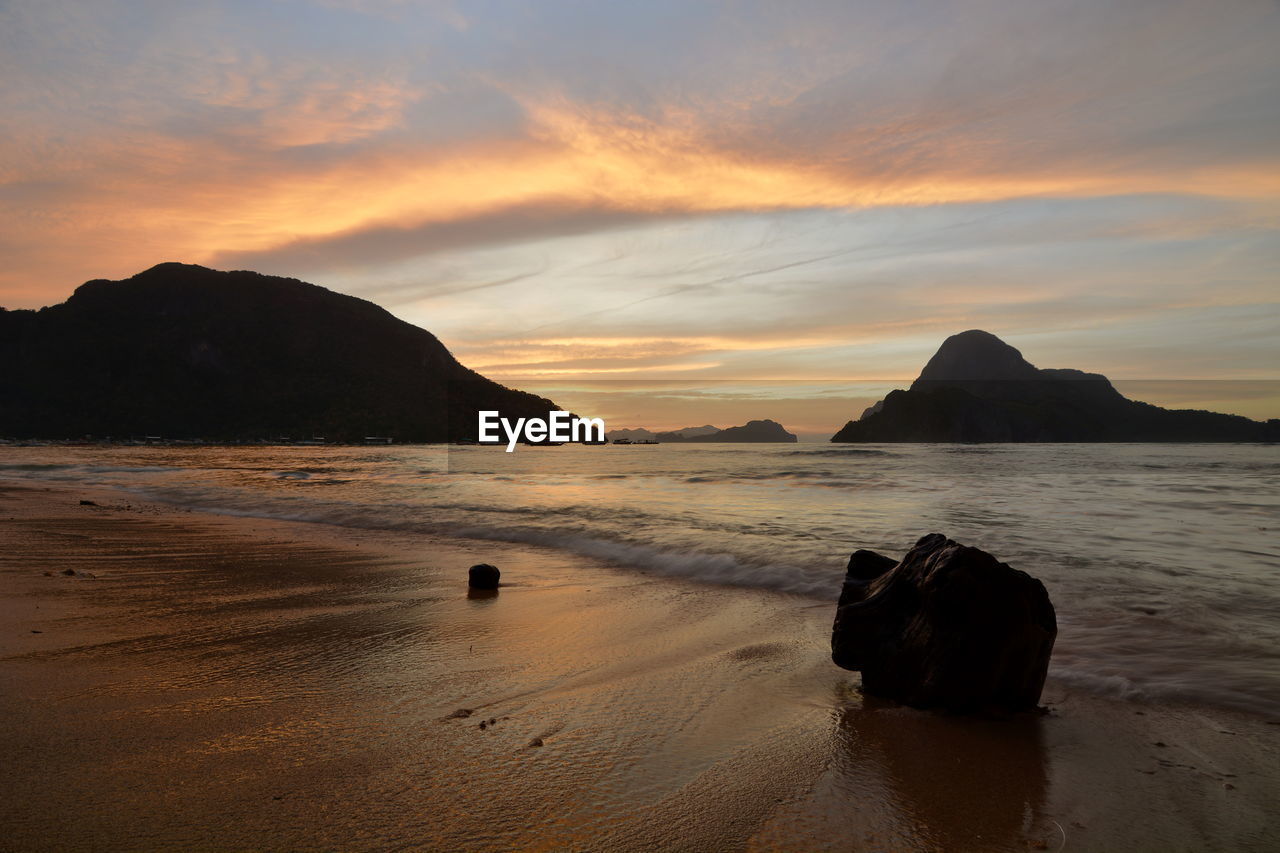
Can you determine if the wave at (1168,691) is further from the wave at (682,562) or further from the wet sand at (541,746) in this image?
the wave at (682,562)

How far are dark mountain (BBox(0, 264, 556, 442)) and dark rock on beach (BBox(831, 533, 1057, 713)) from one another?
115011 mm

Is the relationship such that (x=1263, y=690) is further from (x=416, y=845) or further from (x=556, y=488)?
(x=556, y=488)

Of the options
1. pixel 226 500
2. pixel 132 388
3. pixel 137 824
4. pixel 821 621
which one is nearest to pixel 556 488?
pixel 226 500

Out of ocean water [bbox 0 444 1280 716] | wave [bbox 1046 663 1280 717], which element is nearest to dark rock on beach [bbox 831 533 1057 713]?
wave [bbox 1046 663 1280 717]

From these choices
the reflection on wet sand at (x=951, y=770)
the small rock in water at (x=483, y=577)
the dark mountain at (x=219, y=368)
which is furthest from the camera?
the dark mountain at (x=219, y=368)

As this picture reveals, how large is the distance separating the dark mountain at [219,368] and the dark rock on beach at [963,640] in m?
115

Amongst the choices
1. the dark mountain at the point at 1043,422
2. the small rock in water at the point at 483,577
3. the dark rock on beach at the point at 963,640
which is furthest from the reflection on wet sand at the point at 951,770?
the dark mountain at the point at 1043,422

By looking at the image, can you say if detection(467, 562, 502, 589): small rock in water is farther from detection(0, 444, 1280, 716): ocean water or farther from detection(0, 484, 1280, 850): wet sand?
detection(0, 444, 1280, 716): ocean water

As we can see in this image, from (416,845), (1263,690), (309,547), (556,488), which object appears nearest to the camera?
(416,845)

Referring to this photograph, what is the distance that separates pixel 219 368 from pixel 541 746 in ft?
453

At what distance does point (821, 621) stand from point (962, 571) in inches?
90.6

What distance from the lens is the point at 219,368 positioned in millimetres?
118375

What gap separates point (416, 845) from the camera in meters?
2.25

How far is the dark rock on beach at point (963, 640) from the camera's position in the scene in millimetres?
3797
